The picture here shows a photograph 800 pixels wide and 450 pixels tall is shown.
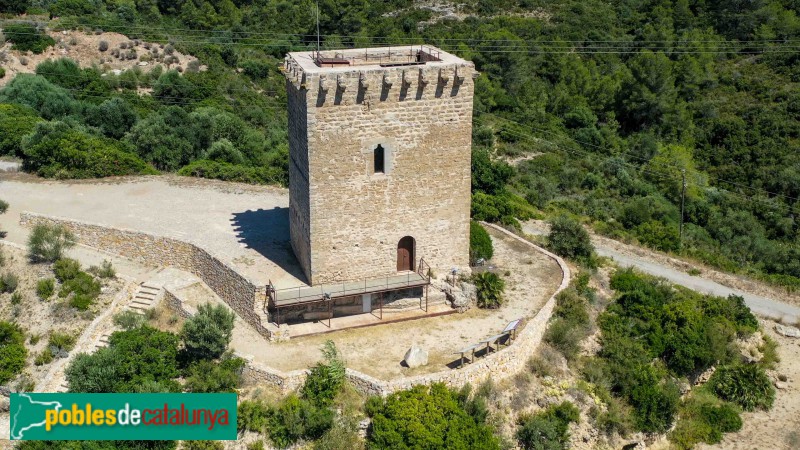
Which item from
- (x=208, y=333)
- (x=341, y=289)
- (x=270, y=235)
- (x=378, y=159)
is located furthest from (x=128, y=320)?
(x=378, y=159)

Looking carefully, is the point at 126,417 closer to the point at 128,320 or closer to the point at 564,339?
the point at 128,320

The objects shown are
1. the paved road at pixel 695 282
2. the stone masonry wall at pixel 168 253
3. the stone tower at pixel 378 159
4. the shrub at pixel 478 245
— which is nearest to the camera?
the stone tower at pixel 378 159

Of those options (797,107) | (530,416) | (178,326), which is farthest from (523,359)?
(797,107)

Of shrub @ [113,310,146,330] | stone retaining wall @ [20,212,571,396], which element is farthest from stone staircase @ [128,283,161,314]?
shrub @ [113,310,146,330]

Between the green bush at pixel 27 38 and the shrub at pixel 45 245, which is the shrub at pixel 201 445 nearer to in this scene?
the shrub at pixel 45 245

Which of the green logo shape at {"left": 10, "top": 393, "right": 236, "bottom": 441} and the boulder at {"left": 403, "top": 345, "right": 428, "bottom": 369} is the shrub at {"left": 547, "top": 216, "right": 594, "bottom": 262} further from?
the green logo shape at {"left": 10, "top": 393, "right": 236, "bottom": 441}

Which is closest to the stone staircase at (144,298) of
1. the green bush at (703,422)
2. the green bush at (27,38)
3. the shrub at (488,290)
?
the shrub at (488,290)
